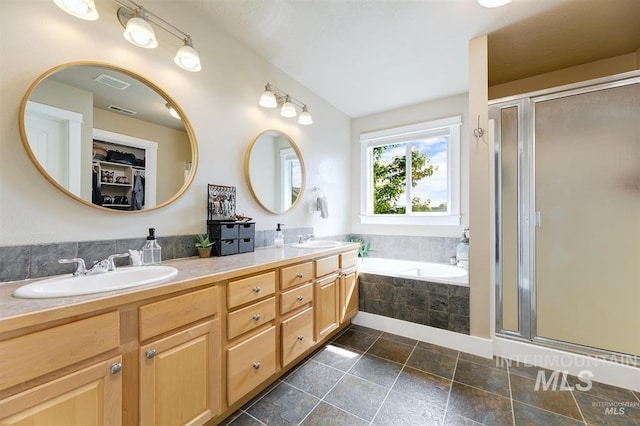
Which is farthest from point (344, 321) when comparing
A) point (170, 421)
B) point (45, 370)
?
point (45, 370)

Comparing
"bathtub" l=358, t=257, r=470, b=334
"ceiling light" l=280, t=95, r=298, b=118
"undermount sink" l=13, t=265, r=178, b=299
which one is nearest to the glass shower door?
"bathtub" l=358, t=257, r=470, b=334

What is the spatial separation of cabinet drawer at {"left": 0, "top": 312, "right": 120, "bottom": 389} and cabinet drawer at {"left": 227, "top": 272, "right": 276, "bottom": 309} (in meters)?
0.50

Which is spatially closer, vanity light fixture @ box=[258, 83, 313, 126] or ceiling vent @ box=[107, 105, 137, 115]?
ceiling vent @ box=[107, 105, 137, 115]

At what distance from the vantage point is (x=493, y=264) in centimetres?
213

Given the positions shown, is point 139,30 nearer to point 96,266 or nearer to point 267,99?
point 267,99

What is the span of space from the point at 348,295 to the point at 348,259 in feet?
1.12

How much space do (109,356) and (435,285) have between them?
2.21 metres

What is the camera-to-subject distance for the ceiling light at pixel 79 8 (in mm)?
1147

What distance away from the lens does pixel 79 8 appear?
1.18 metres

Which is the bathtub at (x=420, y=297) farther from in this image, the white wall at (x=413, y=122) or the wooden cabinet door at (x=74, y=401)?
the wooden cabinet door at (x=74, y=401)

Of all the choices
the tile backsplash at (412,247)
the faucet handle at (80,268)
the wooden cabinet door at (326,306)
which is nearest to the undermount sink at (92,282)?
the faucet handle at (80,268)

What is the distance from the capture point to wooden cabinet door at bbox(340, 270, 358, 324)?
2.35 metres

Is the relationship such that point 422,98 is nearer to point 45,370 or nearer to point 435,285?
point 435,285

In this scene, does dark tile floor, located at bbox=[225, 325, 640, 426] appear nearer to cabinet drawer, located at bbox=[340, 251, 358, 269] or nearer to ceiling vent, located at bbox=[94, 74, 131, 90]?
cabinet drawer, located at bbox=[340, 251, 358, 269]
